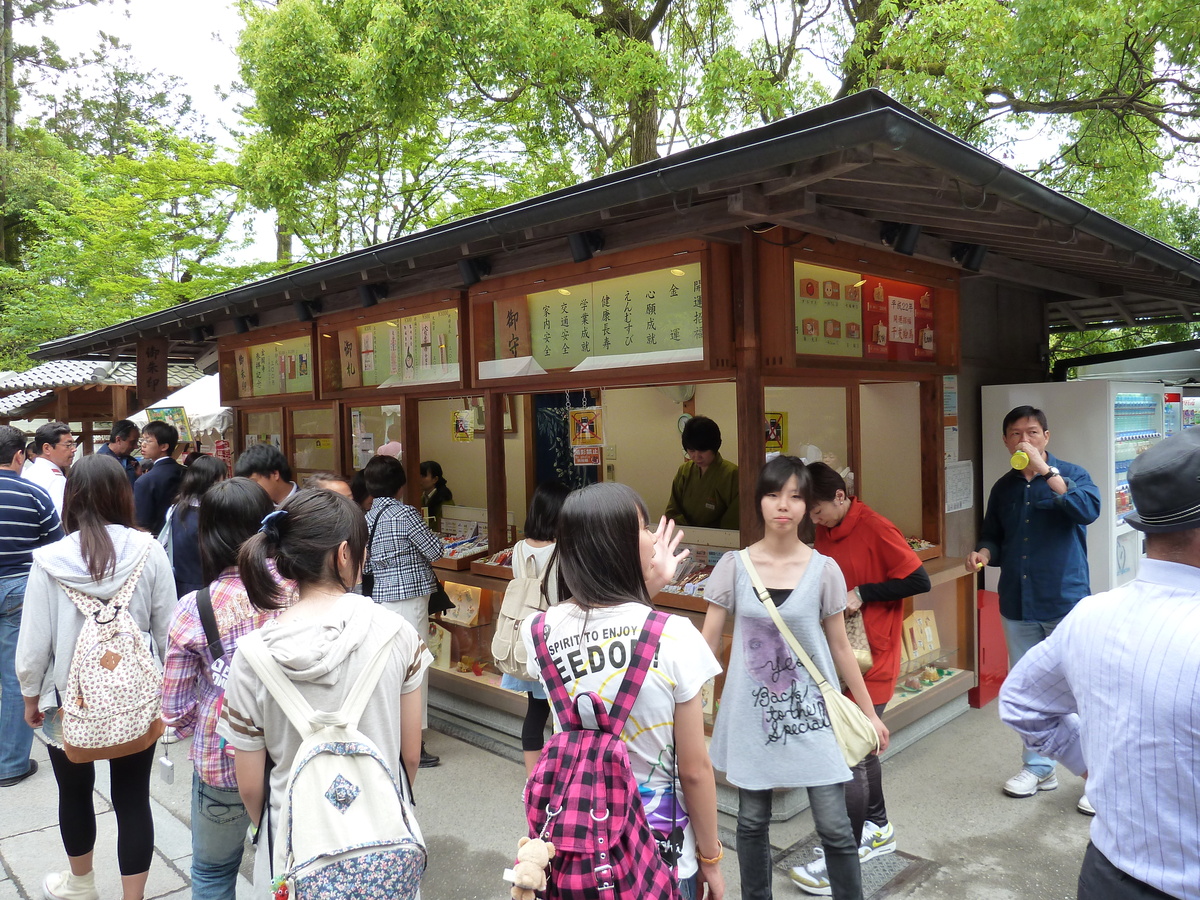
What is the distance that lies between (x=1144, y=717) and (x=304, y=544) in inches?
81.1

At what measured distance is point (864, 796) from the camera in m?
3.35

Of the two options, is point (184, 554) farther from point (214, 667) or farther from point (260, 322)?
point (260, 322)

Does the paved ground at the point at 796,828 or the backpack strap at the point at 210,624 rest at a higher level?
the backpack strap at the point at 210,624

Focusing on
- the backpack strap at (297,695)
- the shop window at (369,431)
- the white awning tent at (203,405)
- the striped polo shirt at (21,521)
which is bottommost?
the backpack strap at (297,695)

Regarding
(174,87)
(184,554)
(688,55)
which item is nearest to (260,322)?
(184,554)

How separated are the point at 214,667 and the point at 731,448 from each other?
5.89 meters

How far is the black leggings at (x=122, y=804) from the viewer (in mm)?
3270

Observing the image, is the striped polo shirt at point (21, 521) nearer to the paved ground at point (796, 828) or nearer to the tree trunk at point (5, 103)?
the paved ground at point (796, 828)

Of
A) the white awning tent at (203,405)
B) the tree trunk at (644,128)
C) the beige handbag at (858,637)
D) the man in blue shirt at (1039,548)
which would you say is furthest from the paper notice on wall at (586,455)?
the tree trunk at (644,128)

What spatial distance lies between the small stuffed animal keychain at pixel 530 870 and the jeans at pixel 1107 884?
47.7 inches

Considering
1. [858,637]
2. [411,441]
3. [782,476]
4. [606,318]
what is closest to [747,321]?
[606,318]

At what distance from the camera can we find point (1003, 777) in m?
4.57

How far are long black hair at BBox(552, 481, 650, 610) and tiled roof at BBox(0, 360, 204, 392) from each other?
444 inches

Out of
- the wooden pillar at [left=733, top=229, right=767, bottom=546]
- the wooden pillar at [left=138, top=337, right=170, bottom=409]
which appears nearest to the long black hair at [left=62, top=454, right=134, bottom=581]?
the wooden pillar at [left=733, top=229, right=767, bottom=546]
